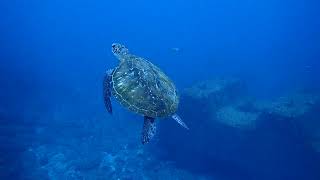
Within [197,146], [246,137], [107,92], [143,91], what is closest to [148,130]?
[143,91]

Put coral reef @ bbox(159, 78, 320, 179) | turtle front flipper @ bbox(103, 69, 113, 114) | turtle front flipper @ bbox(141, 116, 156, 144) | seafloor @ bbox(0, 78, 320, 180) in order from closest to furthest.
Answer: turtle front flipper @ bbox(141, 116, 156, 144)
turtle front flipper @ bbox(103, 69, 113, 114)
seafloor @ bbox(0, 78, 320, 180)
coral reef @ bbox(159, 78, 320, 179)

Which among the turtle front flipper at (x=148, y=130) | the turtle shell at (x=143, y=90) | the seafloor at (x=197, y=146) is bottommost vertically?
the turtle front flipper at (x=148, y=130)

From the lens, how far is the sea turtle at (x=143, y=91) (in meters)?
5.89

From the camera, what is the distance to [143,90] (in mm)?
5980

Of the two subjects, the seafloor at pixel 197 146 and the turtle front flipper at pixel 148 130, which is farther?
the seafloor at pixel 197 146

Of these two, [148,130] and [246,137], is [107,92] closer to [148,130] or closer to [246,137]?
[148,130]

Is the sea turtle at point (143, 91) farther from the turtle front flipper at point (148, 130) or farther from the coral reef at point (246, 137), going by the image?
the coral reef at point (246, 137)

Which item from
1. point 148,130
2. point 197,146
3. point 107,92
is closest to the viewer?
point 148,130

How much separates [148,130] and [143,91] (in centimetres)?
72

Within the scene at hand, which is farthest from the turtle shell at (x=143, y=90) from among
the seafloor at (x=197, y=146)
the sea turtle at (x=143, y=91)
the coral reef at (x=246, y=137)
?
the coral reef at (x=246, y=137)

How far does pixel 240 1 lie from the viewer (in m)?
180

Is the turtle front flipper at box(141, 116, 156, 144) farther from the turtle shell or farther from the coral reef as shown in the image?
the coral reef

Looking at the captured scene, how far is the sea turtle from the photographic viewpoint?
5887 mm

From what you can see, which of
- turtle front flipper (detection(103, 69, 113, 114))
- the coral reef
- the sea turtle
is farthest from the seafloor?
the sea turtle
